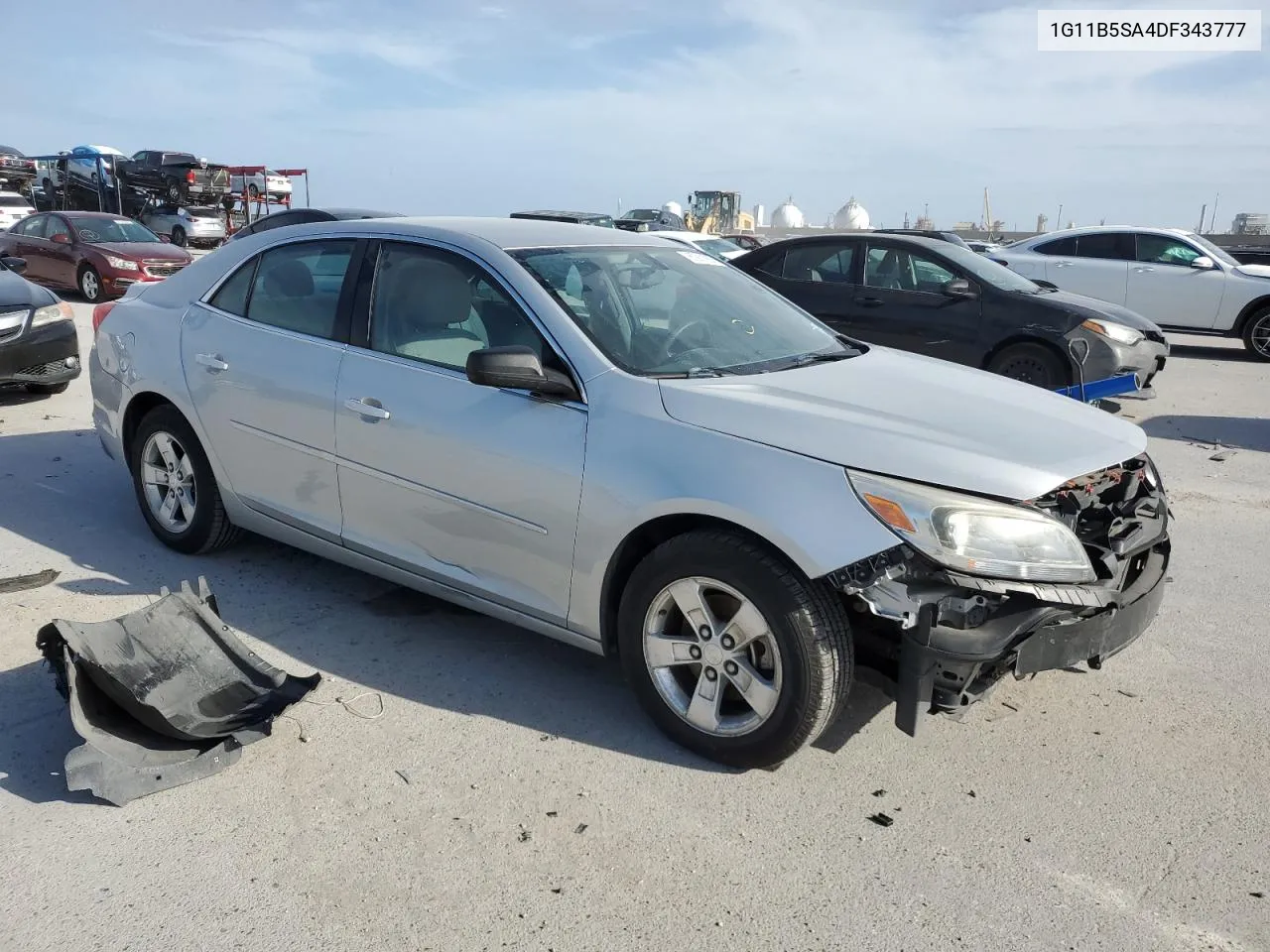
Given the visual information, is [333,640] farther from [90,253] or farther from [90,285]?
[90,285]

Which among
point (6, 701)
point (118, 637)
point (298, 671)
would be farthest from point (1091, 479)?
point (6, 701)

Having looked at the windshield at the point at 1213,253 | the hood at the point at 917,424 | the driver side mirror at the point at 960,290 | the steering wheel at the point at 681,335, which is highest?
the windshield at the point at 1213,253

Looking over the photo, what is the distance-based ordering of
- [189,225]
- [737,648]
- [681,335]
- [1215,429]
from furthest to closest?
[189,225]
[1215,429]
[681,335]
[737,648]

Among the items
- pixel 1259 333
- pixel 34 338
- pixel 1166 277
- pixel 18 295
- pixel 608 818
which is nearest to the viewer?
pixel 608 818

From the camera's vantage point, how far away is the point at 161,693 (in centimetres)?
348

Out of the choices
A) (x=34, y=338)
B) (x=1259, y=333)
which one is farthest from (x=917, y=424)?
(x=1259, y=333)

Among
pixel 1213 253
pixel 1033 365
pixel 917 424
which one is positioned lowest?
pixel 1033 365

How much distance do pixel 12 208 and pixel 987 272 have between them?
91.3 feet

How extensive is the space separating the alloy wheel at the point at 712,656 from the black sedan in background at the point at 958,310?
6.44 meters

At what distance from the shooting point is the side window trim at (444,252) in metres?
3.61

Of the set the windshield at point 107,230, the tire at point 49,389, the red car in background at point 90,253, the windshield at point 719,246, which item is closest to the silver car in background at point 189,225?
the red car in background at point 90,253

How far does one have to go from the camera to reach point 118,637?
11.9 ft

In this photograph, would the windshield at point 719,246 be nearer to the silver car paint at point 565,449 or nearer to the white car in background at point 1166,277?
the white car in background at point 1166,277

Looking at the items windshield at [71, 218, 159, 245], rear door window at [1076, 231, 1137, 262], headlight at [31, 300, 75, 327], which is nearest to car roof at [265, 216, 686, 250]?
headlight at [31, 300, 75, 327]
